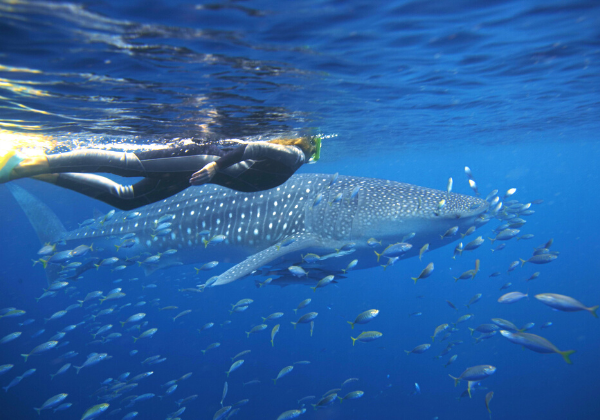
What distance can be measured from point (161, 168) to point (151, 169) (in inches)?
5.1

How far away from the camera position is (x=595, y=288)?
1195 inches

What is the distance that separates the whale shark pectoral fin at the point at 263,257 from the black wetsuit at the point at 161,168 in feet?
4.33

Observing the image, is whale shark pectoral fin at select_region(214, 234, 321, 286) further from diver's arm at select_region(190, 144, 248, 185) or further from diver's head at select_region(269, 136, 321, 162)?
diver's arm at select_region(190, 144, 248, 185)

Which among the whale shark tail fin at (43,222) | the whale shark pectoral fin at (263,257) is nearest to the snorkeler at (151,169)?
the whale shark pectoral fin at (263,257)

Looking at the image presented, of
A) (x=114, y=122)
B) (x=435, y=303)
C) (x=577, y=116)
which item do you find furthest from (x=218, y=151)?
(x=435, y=303)

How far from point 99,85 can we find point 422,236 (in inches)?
274

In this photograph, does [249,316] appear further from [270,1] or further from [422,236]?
[270,1]

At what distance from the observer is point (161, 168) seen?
4.31m

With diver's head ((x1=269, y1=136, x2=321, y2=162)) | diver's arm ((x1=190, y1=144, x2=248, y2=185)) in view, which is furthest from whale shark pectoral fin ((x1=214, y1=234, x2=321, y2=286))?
diver's arm ((x1=190, y1=144, x2=248, y2=185))

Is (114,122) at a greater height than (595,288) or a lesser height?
greater

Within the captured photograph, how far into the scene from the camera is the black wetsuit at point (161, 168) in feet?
12.4

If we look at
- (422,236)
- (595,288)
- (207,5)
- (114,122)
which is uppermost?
(207,5)

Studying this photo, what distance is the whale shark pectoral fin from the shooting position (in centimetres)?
530

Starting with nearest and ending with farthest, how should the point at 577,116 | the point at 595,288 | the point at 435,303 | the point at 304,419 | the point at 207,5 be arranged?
the point at 207,5, the point at 304,419, the point at 577,116, the point at 595,288, the point at 435,303
